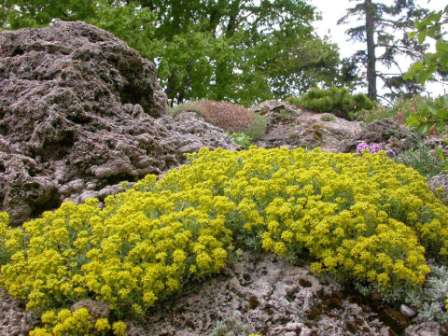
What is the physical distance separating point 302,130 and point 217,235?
8.16 metres

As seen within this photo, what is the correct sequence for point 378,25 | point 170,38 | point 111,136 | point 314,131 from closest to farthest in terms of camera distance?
point 111,136 → point 314,131 → point 170,38 → point 378,25

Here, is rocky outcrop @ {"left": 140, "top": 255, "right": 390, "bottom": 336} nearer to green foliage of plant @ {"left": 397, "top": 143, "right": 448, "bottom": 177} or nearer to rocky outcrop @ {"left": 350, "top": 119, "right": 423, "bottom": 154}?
green foliage of plant @ {"left": 397, "top": 143, "right": 448, "bottom": 177}

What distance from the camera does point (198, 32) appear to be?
18781mm

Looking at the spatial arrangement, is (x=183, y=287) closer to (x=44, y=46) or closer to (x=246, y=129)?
(x=44, y=46)

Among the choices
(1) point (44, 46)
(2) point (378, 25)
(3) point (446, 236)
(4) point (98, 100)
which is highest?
(2) point (378, 25)

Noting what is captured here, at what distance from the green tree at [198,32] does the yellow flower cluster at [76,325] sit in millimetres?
13567

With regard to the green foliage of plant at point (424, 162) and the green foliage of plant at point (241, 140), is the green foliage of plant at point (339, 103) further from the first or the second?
the green foliage of plant at point (424, 162)

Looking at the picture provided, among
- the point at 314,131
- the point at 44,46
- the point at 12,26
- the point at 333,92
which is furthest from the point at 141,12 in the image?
the point at 44,46

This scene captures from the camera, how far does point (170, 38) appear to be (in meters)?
22.5

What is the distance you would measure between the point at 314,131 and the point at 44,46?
637 centimetres

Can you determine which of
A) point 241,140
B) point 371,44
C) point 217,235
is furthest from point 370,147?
point 371,44

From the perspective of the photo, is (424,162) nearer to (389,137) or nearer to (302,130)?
(389,137)

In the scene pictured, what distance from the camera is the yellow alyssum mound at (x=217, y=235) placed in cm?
426

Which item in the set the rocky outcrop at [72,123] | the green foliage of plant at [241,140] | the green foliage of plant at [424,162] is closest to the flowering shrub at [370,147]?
the green foliage of plant at [424,162]
